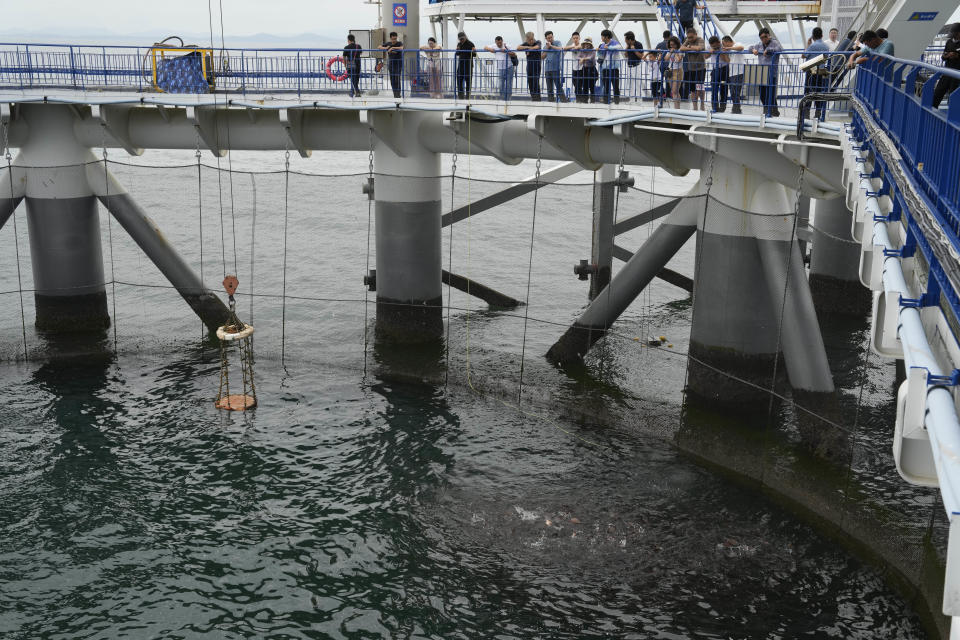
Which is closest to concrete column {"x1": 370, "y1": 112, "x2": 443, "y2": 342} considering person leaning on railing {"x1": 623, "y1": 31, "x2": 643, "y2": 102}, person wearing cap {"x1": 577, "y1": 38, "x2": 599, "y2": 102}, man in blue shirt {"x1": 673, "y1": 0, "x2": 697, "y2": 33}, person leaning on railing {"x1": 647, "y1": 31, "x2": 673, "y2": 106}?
person wearing cap {"x1": 577, "y1": 38, "x2": 599, "y2": 102}

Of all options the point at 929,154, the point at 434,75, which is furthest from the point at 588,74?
the point at 929,154

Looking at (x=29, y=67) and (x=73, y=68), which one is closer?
(x=73, y=68)

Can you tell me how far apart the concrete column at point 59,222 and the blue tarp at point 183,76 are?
2198 millimetres

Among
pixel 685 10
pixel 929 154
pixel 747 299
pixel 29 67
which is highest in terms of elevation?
pixel 685 10

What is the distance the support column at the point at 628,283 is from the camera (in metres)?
17.6

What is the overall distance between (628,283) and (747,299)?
2855mm

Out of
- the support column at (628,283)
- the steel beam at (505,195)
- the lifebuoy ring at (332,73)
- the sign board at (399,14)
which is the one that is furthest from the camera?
the sign board at (399,14)

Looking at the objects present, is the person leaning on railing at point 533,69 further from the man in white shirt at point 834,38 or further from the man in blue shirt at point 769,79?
the man in white shirt at point 834,38

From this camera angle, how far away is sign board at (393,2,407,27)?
23.4 meters

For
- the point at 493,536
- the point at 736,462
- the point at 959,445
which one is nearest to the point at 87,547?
the point at 493,536

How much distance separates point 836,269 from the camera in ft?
78.9

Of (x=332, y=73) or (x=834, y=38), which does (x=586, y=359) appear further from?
(x=332, y=73)

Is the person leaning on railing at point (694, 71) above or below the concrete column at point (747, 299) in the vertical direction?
above

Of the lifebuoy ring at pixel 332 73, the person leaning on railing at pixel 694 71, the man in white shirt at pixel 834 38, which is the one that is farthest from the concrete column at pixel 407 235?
the man in white shirt at pixel 834 38
